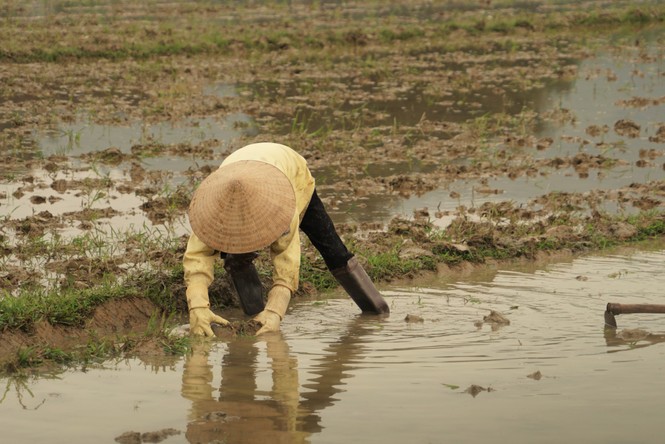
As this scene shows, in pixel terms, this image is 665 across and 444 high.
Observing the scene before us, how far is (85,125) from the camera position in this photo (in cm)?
1077

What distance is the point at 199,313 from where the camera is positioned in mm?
4965

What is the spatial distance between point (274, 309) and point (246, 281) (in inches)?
15.5

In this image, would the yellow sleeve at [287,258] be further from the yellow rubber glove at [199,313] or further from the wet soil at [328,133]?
the wet soil at [328,133]

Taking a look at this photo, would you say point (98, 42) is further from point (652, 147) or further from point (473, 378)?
point (473, 378)

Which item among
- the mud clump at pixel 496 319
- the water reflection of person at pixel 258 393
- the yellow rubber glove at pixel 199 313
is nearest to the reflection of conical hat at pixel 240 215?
the yellow rubber glove at pixel 199 313

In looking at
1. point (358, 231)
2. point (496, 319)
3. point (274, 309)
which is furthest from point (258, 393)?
point (358, 231)

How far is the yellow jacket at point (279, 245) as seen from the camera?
16.2 feet

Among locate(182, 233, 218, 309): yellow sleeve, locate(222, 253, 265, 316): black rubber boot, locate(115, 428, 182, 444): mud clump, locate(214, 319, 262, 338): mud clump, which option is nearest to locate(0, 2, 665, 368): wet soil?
locate(222, 253, 265, 316): black rubber boot

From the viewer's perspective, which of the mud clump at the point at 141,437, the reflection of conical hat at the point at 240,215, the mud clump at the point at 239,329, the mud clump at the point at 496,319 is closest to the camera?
the mud clump at the point at 141,437

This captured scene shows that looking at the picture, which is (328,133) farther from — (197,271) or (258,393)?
(258,393)

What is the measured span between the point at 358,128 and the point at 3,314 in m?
5.77

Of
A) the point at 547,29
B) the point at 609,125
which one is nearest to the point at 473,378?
the point at 609,125

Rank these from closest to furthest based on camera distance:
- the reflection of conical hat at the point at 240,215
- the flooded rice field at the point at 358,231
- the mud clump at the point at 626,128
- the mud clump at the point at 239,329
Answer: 1. the flooded rice field at the point at 358,231
2. the reflection of conical hat at the point at 240,215
3. the mud clump at the point at 239,329
4. the mud clump at the point at 626,128

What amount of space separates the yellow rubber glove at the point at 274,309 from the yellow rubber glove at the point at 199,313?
0.22m
